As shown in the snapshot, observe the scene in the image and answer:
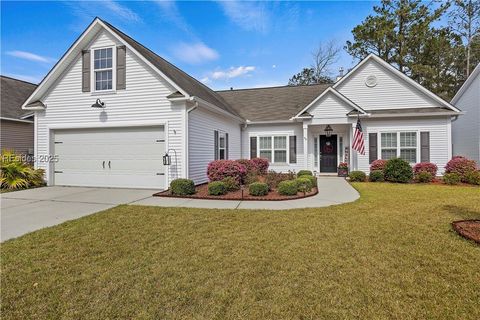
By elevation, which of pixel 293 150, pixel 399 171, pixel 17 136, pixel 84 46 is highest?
pixel 84 46

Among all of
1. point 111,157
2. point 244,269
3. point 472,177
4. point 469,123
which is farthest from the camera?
point 469,123

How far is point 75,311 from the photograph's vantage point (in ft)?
8.78

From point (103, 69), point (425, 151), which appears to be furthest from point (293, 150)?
point (103, 69)

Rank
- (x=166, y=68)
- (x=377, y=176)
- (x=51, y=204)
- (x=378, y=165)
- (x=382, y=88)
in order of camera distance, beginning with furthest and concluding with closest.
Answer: (x=382, y=88) → (x=378, y=165) → (x=377, y=176) → (x=166, y=68) → (x=51, y=204)

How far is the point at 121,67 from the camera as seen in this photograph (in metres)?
10.5

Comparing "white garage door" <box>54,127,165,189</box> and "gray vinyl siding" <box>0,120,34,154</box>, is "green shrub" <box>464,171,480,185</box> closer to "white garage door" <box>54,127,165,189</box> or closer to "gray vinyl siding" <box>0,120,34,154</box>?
"white garage door" <box>54,127,165,189</box>

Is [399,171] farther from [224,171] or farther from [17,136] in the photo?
[17,136]

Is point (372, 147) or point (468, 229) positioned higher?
point (372, 147)

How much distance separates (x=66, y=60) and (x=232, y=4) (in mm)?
7310

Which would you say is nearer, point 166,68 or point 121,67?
point 121,67

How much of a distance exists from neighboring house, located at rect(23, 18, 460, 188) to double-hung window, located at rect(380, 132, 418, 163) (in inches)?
1.8

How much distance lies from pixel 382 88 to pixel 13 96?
22077 millimetres

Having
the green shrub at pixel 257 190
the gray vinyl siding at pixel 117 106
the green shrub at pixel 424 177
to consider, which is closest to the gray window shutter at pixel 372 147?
the green shrub at pixel 424 177

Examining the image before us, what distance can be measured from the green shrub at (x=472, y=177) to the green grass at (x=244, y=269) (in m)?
7.74
